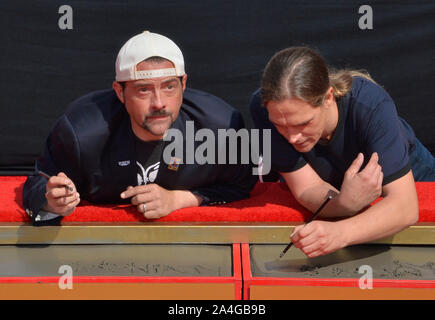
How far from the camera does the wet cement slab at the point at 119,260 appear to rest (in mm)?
1740

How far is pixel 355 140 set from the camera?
1864 millimetres

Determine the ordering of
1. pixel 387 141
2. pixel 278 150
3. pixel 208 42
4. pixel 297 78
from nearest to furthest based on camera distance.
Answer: pixel 297 78 < pixel 387 141 < pixel 278 150 < pixel 208 42

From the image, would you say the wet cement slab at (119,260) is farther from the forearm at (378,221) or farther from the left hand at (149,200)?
the forearm at (378,221)

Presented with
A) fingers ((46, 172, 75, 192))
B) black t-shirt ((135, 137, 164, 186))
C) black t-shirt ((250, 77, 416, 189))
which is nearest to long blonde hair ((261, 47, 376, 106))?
black t-shirt ((250, 77, 416, 189))

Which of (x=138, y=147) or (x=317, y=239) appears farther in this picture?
(x=138, y=147)

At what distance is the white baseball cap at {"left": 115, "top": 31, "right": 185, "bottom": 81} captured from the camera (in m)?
1.79

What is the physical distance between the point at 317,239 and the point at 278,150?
0.32 m

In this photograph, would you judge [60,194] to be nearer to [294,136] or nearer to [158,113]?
[158,113]

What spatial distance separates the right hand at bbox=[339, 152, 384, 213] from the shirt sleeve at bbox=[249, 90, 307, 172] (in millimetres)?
181

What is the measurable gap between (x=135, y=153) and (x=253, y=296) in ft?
1.88

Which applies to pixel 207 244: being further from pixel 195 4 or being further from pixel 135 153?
pixel 195 4

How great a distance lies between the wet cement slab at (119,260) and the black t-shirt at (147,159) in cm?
22

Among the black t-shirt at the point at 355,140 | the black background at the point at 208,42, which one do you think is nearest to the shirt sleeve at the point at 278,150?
the black t-shirt at the point at 355,140

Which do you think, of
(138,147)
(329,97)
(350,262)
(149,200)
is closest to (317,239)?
(350,262)
